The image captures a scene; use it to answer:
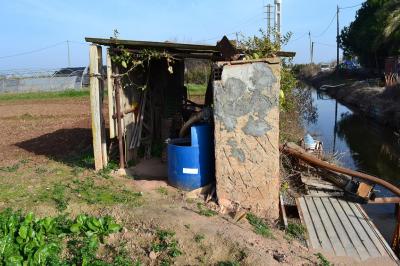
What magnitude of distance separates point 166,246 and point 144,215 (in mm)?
918

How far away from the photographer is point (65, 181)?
27.3ft

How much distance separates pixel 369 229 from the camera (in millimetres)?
7320

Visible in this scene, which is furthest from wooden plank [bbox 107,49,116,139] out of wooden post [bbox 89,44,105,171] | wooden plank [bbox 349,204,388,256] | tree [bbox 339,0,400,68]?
tree [bbox 339,0,400,68]

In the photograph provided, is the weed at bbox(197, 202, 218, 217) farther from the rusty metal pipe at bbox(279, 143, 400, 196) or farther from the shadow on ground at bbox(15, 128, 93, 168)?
the shadow on ground at bbox(15, 128, 93, 168)

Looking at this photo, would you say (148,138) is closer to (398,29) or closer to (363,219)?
(363,219)

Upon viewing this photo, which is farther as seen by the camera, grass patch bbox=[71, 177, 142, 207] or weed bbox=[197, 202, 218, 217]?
grass patch bbox=[71, 177, 142, 207]

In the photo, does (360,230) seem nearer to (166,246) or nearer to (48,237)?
(166,246)

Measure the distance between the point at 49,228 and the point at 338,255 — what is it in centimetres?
402

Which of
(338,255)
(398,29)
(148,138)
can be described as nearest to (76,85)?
(398,29)

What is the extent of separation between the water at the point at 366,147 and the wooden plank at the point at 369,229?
131 centimetres

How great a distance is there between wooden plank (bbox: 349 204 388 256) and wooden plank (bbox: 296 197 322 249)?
2.80 feet

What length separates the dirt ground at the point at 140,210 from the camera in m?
5.83

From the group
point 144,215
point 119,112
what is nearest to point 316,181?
point 144,215

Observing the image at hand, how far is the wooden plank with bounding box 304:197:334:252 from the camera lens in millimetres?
6742
